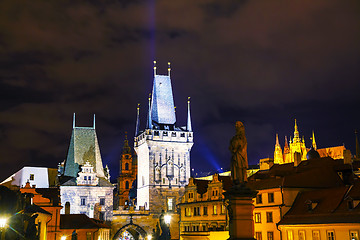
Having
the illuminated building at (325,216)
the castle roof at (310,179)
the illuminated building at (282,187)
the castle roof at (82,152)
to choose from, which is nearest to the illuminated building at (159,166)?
the castle roof at (82,152)

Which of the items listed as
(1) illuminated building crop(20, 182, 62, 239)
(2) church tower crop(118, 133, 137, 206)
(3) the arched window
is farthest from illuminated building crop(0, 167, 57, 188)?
(2) church tower crop(118, 133, 137, 206)

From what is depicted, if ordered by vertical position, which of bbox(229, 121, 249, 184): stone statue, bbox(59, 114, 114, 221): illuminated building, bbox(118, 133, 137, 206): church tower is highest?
bbox(118, 133, 137, 206): church tower

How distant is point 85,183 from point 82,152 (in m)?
5.72

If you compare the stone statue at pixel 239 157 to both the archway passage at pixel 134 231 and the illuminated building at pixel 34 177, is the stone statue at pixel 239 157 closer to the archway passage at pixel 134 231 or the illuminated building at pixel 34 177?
the archway passage at pixel 134 231

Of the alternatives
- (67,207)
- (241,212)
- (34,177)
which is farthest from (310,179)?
(34,177)

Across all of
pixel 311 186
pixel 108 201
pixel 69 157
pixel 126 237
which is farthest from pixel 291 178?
pixel 126 237

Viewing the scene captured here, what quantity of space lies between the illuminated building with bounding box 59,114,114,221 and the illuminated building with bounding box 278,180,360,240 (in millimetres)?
36223

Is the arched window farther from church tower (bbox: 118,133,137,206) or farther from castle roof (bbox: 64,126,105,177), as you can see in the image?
church tower (bbox: 118,133,137,206)

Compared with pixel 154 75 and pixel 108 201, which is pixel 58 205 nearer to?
pixel 108 201

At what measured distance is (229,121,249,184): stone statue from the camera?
784 inches

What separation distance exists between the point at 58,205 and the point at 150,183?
24442mm

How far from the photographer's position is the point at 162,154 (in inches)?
3172

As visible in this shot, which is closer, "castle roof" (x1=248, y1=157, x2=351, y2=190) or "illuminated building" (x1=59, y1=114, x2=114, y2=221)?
"castle roof" (x1=248, y1=157, x2=351, y2=190)

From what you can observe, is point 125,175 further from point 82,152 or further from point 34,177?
point 82,152
